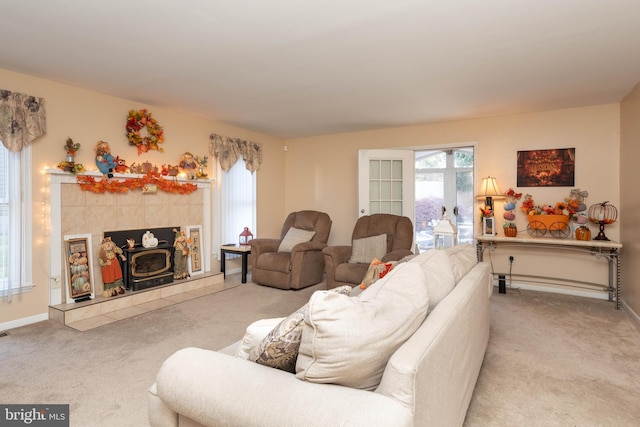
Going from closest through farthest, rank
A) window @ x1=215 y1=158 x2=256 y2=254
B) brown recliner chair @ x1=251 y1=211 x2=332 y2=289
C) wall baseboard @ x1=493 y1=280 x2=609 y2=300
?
wall baseboard @ x1=493 y1=280 x2=609 y2=300, brown recliner chair @ x1=251 y1=211 x2=332 y2=289, window @ x1=215 y1=158 x2=256 y2=254

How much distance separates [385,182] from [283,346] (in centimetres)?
456

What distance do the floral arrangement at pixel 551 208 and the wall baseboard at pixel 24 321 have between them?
18.4 feet

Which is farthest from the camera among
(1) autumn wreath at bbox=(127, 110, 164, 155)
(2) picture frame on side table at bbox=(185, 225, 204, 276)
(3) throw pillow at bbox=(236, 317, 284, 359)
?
(2) picture frame on side table at bbox=(185, 225, 204, 276)

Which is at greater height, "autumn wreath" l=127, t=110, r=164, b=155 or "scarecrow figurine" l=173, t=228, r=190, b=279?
"autumn wreath" l=127, t=110, r=164, b=155

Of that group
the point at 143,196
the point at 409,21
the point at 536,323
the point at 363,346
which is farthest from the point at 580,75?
the point at 143,196

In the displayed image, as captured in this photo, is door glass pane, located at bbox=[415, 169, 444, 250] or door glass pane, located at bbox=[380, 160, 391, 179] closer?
door glass pane, located at bbox=[380, 160, 391, 179]

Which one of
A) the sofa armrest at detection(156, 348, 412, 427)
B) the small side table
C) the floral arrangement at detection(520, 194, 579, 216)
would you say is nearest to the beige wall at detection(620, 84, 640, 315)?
the floral arrangement at detection(520, 194, 579, 216)

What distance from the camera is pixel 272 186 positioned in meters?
6.32

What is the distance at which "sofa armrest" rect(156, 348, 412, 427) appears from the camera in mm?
913

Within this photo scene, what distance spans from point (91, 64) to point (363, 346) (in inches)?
135

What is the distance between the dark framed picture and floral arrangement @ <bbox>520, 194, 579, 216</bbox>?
22 cm

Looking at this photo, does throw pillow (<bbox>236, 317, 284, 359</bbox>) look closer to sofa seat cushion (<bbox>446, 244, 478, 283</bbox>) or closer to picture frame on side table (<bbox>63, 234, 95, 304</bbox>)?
sofa seat cushion (<bbox>446, 244, 478, 283</bbox>)

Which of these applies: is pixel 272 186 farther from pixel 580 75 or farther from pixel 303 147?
pixel 580 75

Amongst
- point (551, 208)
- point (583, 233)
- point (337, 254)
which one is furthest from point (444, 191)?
point (337, 254)
